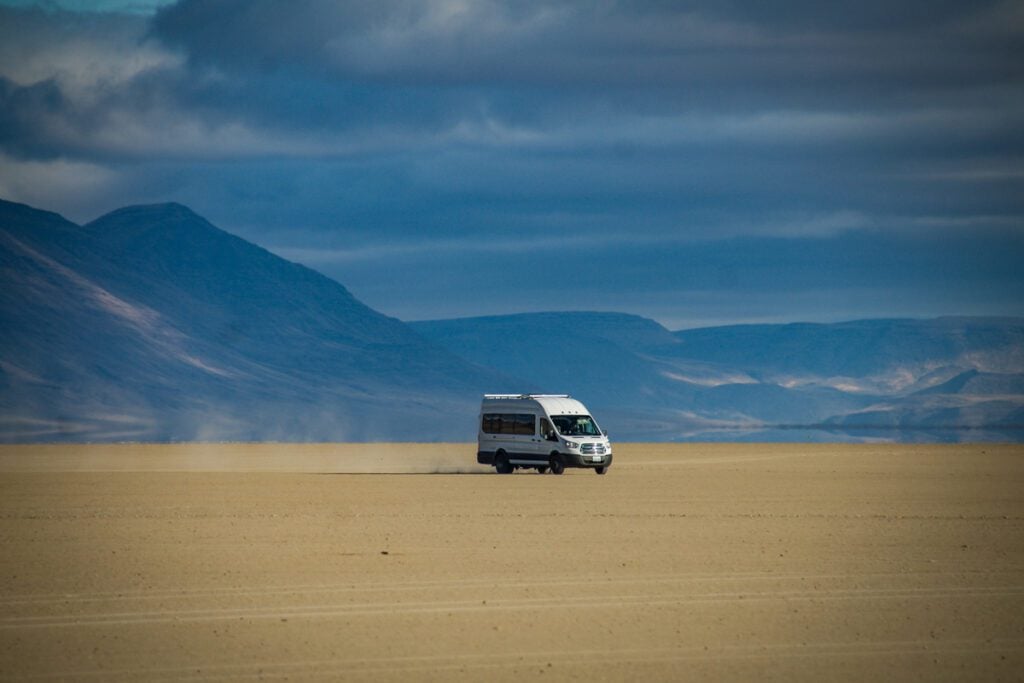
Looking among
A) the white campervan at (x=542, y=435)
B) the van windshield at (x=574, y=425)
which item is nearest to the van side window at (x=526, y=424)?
the white campervan at (x=542, y=435)

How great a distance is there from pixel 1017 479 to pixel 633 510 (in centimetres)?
1926

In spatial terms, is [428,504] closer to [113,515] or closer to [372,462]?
[113,515]

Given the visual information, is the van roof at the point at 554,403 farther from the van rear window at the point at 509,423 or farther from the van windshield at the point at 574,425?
the van rear window at the point at 509,423

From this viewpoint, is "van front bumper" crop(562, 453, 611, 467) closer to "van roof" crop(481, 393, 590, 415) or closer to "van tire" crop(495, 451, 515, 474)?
"van roof" crop(481, 393, 590, 415)

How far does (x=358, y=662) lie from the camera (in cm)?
1631

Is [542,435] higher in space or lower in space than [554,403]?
lower

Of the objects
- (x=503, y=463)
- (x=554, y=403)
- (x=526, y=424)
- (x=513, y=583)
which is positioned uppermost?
(x=554, y=403)

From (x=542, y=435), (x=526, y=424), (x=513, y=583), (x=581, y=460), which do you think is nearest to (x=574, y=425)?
(x=542, y=435)

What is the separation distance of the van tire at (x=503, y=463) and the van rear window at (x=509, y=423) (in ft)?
2.53

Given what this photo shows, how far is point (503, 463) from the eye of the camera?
52.4m

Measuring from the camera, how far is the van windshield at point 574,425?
165 ft

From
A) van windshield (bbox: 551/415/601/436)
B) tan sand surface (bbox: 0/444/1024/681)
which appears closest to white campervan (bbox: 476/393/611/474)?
van windshield (bbox: 551/415/601/436)

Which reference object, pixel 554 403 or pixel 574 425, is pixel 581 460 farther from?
pixel 554 403

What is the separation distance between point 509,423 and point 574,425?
8.00ft
